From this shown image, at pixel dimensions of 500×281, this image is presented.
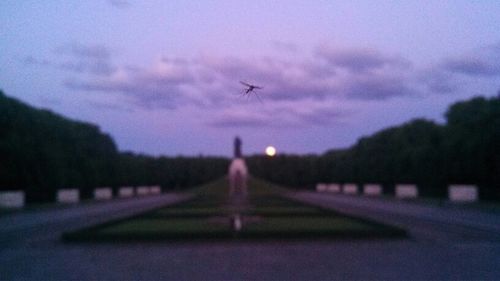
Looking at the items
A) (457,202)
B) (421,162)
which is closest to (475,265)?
(457,202)

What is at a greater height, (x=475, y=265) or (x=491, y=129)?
(x=491, y=129)

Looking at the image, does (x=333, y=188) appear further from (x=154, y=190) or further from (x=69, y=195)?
(x=69, y=195)

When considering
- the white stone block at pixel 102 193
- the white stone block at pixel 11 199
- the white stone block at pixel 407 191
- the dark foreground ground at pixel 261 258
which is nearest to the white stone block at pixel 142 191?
the white stone block at pixel 102 193

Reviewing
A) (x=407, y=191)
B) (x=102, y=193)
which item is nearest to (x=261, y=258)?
(x=407, y=191)

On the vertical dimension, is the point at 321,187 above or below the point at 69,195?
below

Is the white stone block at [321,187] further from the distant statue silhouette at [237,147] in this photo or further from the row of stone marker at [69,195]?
the distant statue silhouette at [237,147]

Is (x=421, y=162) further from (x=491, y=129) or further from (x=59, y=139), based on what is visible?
(x=59, y=139)
